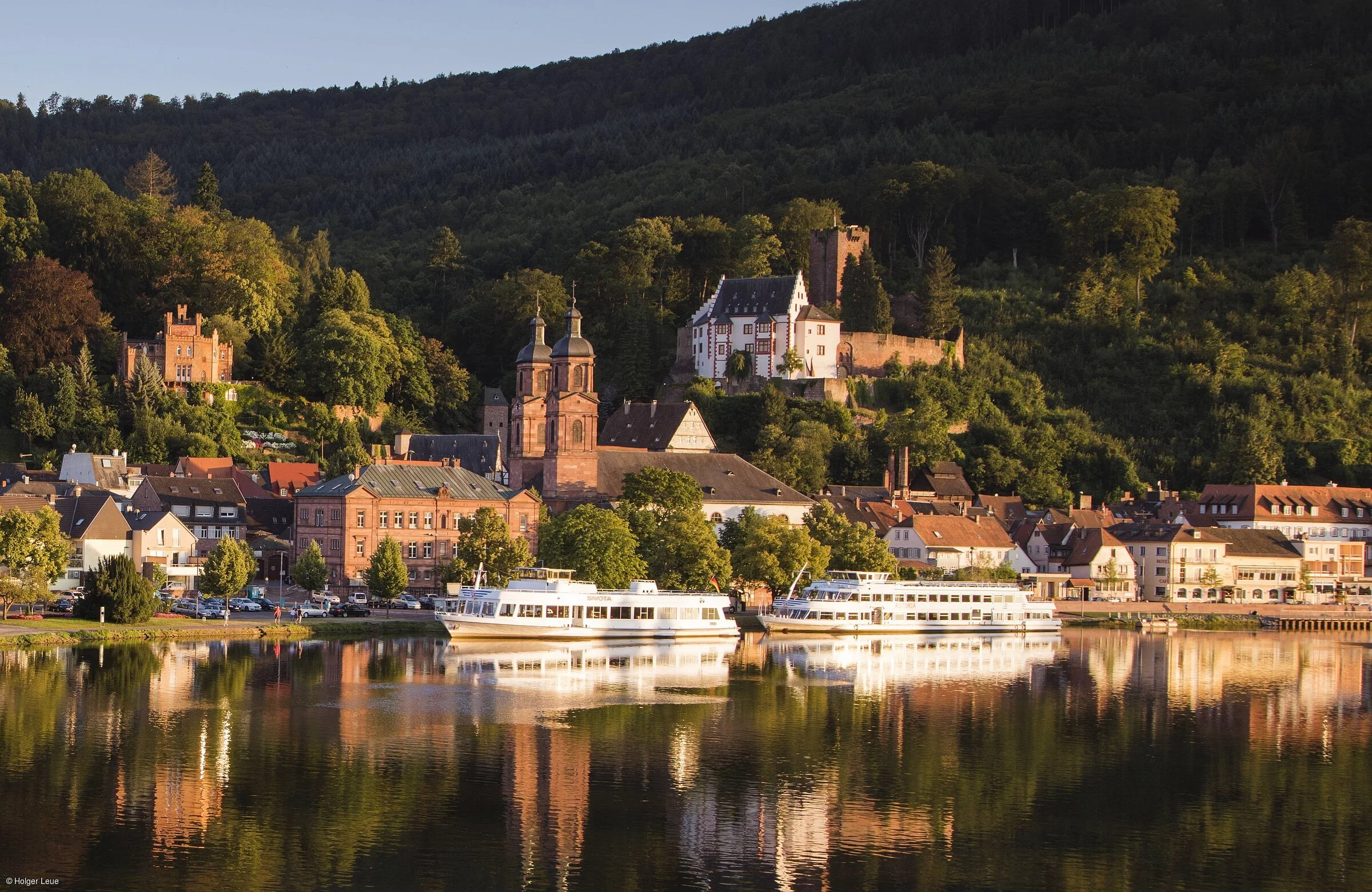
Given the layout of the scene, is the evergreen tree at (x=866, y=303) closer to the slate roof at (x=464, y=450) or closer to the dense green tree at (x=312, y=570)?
the slate roof at (x=464, y=450)

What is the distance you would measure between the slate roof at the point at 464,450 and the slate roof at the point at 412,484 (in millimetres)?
10323

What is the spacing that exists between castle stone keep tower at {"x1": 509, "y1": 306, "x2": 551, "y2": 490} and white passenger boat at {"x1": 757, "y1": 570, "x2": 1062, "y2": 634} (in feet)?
53.2

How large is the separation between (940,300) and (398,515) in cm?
4351

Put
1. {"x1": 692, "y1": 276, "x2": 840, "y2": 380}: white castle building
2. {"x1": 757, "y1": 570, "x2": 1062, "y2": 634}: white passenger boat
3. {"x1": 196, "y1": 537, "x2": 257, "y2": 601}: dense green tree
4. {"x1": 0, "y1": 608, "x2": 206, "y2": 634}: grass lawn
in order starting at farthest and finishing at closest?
1. {"x1": 692, "y1": 276, "x2": 840, "y2": 380}: white castle building
2. {"x1": 757, "y1": 570, "x2": 1062, "y2": 634}: white passenger boat
3. {"x1": 196, "y1": 537, "x2": 257, "y2": 601}: dense green tree
4. {"x1": 0, "y1": 608, "x2": 206, "y2": 634}: grass lawn

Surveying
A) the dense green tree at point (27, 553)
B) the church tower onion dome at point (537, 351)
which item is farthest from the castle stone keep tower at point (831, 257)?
the dense green tree at point (27, 553)

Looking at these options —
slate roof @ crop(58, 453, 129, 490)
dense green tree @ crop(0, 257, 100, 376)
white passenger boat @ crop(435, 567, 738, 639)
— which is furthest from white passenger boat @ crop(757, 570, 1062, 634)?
dense green tree @ crop(0, 257, 100, 376)

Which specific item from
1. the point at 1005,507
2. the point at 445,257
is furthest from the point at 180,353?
the point at 1005,507

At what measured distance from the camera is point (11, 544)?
201 ft

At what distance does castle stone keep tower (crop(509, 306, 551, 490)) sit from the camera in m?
90.2

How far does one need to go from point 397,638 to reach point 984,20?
13838 cm

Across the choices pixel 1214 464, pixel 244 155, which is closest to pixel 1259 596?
pixel 1214 464

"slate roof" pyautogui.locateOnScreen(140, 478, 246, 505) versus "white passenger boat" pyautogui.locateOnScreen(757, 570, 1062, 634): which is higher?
"slate roof" pyautogui.locateOnScreen(140, 478, 246, 505)

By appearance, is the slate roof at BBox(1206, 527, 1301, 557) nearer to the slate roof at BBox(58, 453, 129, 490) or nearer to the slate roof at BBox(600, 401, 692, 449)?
the slate roof at BBox(600, 401, 692, 449)

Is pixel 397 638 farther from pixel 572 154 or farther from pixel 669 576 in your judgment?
pixel 572 154
